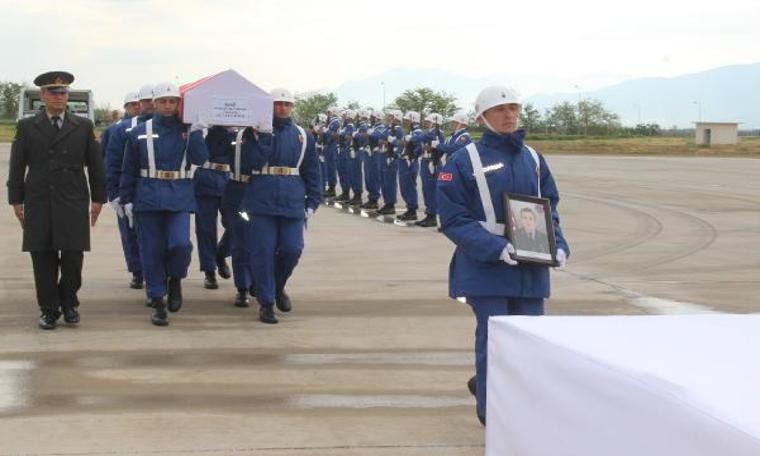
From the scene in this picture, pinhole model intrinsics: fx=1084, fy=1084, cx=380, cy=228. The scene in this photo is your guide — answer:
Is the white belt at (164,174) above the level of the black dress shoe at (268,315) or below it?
above

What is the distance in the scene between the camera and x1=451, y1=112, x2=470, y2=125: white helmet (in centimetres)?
1543

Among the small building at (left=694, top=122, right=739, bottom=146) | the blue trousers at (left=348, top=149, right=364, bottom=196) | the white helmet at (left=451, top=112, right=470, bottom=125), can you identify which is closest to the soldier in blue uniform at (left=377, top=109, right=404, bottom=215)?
the blue trousers at (left=348, top=149, right=364, bottom=196)

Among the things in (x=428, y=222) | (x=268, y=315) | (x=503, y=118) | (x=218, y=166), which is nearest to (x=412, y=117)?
(x=428, y=222)

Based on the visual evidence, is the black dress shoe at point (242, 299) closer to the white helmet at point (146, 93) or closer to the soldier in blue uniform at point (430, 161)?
the white helmet at point (146, 93)

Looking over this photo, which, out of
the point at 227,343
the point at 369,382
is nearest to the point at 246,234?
the point at 227,343

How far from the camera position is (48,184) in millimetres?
8172

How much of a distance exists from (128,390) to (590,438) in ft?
12.8

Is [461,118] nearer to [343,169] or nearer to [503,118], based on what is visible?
[343,169]

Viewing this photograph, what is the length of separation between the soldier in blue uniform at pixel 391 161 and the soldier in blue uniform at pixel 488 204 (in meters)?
13.8

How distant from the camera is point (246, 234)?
9023mm

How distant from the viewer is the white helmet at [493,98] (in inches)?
215

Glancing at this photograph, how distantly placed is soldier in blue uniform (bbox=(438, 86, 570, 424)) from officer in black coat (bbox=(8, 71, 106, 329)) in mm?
3761

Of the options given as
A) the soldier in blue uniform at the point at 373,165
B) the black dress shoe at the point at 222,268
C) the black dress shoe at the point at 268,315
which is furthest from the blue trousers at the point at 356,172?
the black dress shoe at the point at 268,315

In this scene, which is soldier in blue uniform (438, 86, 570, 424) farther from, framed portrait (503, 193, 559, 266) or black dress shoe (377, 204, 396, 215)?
black dress shoe (377, 204, 396, 215)
